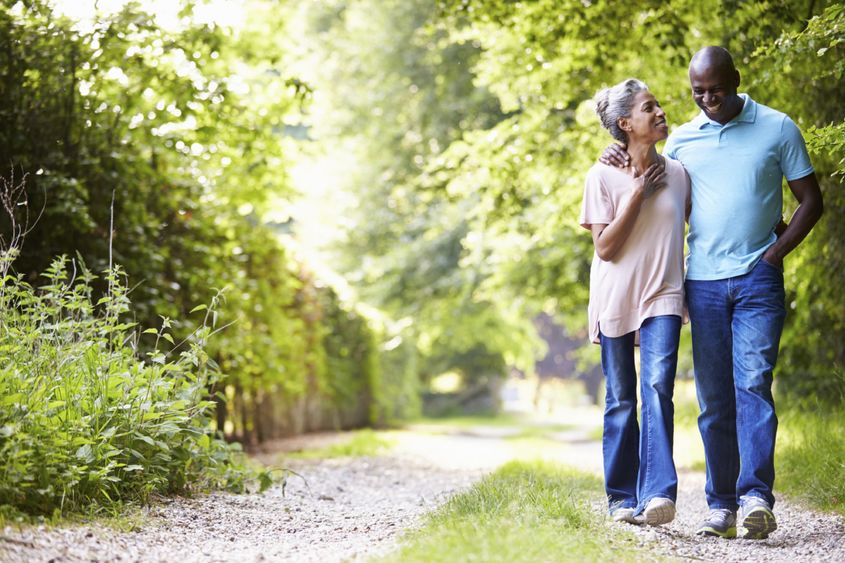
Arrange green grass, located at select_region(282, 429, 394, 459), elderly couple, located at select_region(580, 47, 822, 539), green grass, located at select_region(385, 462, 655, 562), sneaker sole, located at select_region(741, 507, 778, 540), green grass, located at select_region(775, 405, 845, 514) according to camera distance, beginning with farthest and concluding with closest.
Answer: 1. green grass, located at select_region(282, 429, 394, 459)
2. green grass, located at select_region(775, 405, 845, 514)
3. elderly couple, located at select_region(580, 47, 822, 539)
4. sneaker sole, located at select_region(741, 507, 778, 540)
5. green grass, located at select_region(385, 462, 655, 562)

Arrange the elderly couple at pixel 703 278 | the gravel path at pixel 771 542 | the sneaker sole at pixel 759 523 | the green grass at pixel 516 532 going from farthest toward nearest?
1. the elderly couple at pixel 703 278
2. the sneaker sole at pixel 759 523
3. the gravel path at pixel 771 542
4. the green grass at pixel 516 532

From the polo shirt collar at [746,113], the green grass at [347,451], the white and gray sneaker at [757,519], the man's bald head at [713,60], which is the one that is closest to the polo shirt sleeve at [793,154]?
the polo shirt collar at [746,113]

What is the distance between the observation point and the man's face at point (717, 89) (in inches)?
164

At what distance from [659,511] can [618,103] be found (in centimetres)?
176

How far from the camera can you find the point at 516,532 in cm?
328

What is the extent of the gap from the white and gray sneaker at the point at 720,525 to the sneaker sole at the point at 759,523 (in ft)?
0.31

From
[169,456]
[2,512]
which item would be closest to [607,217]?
[169,456]

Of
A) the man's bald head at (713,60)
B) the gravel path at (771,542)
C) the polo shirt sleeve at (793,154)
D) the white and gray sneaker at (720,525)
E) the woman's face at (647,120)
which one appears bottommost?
the gravel path at (771,542)

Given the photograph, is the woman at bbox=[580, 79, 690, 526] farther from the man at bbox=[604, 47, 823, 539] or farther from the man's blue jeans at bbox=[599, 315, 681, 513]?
the man at bbox=[604, 47, 823, 539]

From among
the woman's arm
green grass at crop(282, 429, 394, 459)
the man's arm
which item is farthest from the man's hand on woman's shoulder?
green grass at crop(282, 429, 394, 459)

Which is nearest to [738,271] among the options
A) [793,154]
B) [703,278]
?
[703,278]

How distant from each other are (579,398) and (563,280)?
31666mm

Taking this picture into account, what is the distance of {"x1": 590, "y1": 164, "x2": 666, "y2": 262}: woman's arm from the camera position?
406cm

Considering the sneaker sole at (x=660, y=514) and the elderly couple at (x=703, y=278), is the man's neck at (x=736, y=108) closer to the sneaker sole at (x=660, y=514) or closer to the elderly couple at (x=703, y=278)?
the elderly couple at (x=703, y=278)
